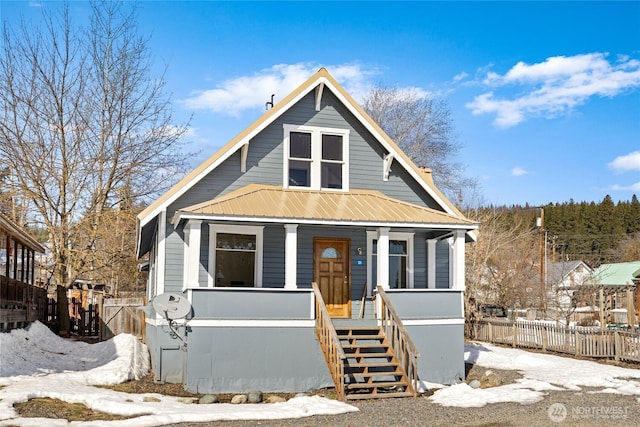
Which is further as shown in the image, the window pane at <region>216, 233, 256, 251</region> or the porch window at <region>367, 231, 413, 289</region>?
the porch window at <region>367, 231, 413, 289</region>

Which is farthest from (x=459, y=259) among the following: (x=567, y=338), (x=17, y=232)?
(x=17, y=232)

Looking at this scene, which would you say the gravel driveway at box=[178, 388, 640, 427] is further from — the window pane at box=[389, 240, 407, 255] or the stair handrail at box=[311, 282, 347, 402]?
the window pane at box=[389, 240, 407, 255]

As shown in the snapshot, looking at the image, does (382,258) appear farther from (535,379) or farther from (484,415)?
(484,415)

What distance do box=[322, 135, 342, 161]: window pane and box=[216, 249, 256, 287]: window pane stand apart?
346cm

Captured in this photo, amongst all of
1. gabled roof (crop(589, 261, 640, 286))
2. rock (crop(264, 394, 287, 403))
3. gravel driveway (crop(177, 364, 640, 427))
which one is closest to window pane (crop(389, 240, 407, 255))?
gravel driveway (crop(177, 364, 640, 427))

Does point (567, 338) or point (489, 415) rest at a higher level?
point (567, 338)

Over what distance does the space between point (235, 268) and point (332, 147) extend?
14.0 feet

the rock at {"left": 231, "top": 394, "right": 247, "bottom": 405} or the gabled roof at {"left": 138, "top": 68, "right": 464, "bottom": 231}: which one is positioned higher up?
the gabled roof at {"left": 138, "top": 68, "right": 464, "bottom": 231}

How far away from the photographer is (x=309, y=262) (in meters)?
16.8

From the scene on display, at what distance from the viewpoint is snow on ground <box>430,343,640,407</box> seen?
13000 mm

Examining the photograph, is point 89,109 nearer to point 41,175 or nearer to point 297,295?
point 41,175

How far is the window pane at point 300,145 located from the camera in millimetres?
17250

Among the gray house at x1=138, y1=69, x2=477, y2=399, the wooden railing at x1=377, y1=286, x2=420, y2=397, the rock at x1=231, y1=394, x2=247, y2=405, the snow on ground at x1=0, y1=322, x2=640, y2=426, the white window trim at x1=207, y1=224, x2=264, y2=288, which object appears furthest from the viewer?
the white window trim at x1=207, y1=224, x2=264, y2=288

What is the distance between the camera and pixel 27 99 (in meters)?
26.7
